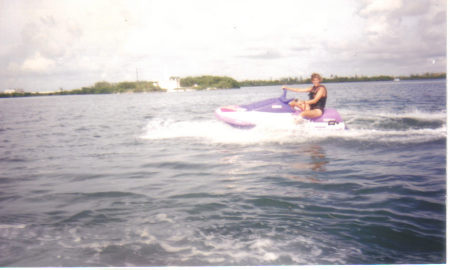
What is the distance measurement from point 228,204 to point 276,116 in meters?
3.61

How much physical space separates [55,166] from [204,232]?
3.11 m

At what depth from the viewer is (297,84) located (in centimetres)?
646

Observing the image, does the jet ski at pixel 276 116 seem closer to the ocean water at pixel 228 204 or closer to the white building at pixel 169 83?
the ocean water at pixel 228 204

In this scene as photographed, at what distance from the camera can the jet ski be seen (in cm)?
617

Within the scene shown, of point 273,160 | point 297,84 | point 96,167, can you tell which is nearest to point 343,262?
point 273,160

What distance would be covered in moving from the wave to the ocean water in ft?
1.03

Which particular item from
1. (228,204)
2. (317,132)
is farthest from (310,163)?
(317,132)

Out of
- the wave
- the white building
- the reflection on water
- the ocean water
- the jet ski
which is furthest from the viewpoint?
the white building

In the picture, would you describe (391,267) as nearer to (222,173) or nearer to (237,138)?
(222,173)

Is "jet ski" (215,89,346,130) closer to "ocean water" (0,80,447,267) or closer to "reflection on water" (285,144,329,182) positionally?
"ocean water" (0,80,447,267)

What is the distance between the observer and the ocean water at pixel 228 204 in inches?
94.3

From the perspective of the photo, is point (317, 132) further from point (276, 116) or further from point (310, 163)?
point (310, 163)

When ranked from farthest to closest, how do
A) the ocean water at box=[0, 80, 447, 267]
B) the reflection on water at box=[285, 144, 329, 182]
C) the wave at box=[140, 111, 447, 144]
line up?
the wave at box=[140, 111, 447, 144]
the reflection on water at box=[285, 144, 329, 182]
the ocean water at box=[0, 80, 447, 267]

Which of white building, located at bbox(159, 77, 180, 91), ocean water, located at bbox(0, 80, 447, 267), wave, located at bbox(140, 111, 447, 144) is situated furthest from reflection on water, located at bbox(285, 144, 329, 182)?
white building, located at bbox(159, 77, 180, 91)
